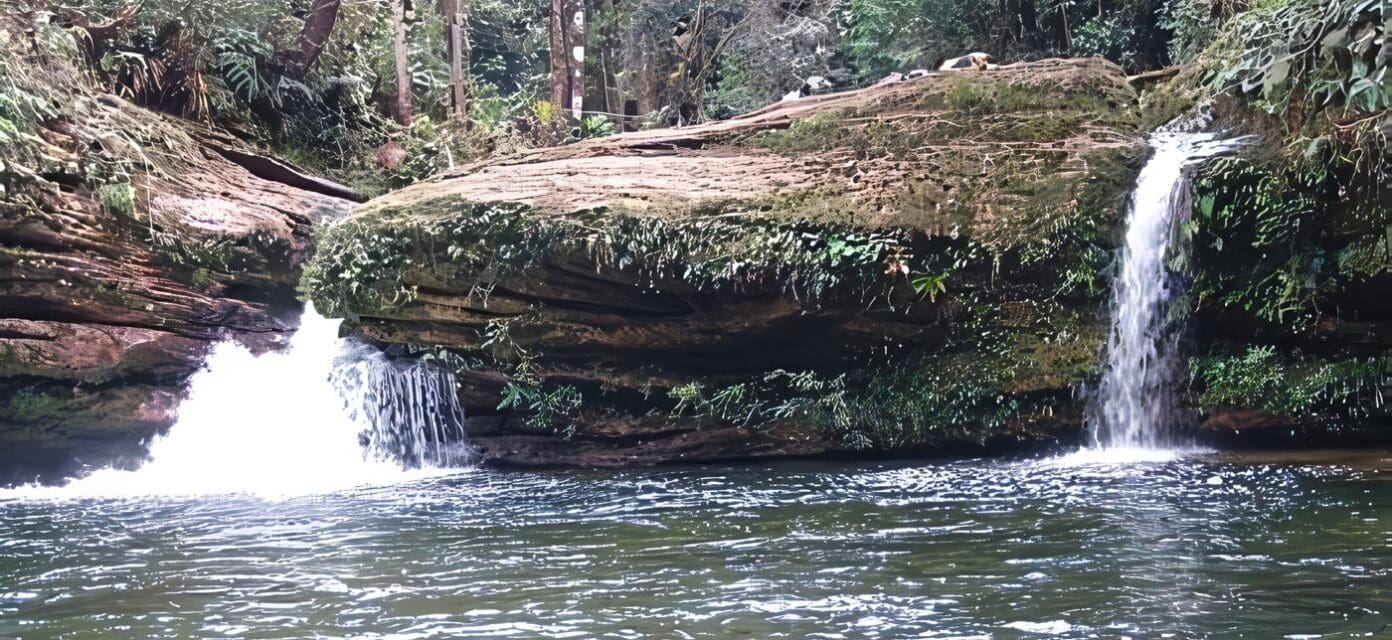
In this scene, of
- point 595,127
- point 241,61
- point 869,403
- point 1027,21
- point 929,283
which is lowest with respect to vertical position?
point 869,403

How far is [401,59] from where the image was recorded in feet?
51.4

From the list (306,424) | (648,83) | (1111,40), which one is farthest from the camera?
(648,83)

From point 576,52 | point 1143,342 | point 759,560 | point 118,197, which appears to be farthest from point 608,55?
point 759,560

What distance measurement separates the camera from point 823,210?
31.9 ft

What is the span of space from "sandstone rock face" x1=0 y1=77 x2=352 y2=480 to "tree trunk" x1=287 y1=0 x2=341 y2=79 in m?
2.75

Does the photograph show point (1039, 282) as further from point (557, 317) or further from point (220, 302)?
point (220, 302)

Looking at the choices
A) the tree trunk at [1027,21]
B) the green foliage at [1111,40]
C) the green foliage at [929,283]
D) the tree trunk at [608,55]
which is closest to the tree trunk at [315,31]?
the tree trunk at [608,55]

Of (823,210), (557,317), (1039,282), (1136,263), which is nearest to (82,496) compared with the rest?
(557,317)

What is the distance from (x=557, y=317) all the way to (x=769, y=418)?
7.28 feet

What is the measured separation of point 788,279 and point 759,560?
4.27 meters

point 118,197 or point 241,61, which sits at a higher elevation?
point 241,61

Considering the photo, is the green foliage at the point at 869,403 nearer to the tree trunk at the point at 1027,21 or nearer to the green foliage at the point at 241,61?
the tree trunk at the point at 1027,21

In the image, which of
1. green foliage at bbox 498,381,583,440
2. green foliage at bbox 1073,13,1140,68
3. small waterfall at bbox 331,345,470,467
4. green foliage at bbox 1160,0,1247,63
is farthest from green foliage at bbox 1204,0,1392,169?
small waterfall at bbox 331,345,470,467

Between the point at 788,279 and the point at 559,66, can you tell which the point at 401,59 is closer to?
the point at 559,66
